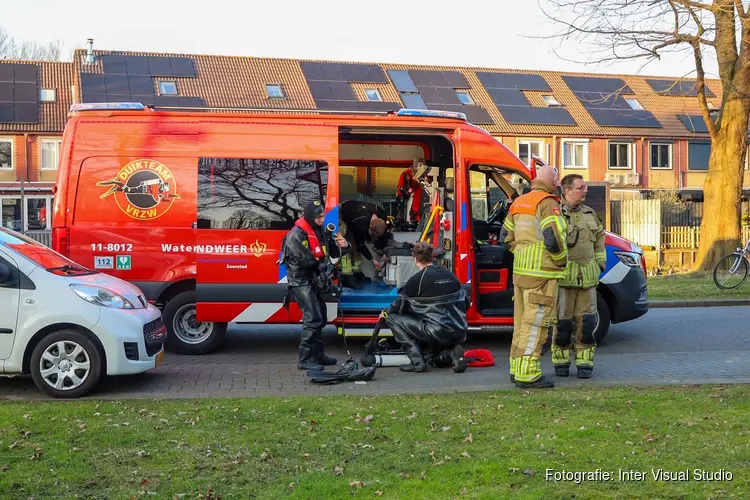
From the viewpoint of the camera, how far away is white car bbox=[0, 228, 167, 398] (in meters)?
7.09

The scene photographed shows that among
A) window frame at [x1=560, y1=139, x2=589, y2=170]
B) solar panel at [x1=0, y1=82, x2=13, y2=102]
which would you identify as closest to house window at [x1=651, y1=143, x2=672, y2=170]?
window frame at [x1=560, y1=139, x2=589, y2=170]

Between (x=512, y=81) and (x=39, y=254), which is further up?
(x=512, y=81)

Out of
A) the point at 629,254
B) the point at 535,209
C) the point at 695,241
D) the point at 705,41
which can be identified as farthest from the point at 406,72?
the point at 535,209

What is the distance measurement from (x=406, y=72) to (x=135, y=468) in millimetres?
40076

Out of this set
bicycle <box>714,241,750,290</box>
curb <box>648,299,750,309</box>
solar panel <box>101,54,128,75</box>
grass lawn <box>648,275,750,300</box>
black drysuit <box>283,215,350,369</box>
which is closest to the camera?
black drysuit <box>283,215,350,369</box>

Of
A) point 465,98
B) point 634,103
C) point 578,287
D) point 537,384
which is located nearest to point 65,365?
point 537,384

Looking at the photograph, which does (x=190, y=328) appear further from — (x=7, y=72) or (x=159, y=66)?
(x=7, y=72)

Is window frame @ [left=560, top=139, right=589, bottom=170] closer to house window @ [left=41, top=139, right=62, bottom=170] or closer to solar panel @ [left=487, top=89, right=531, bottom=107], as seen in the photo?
solar panel @ [left=487, top=89, right=531, bottom=107]

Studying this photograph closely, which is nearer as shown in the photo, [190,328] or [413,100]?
[190,328]

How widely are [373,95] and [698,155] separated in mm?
18859

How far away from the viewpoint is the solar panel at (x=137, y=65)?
38.1 m

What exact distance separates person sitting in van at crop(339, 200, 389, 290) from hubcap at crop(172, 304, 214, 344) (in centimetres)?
195

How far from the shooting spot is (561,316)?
7832 mm

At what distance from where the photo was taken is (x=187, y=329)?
9789mm
